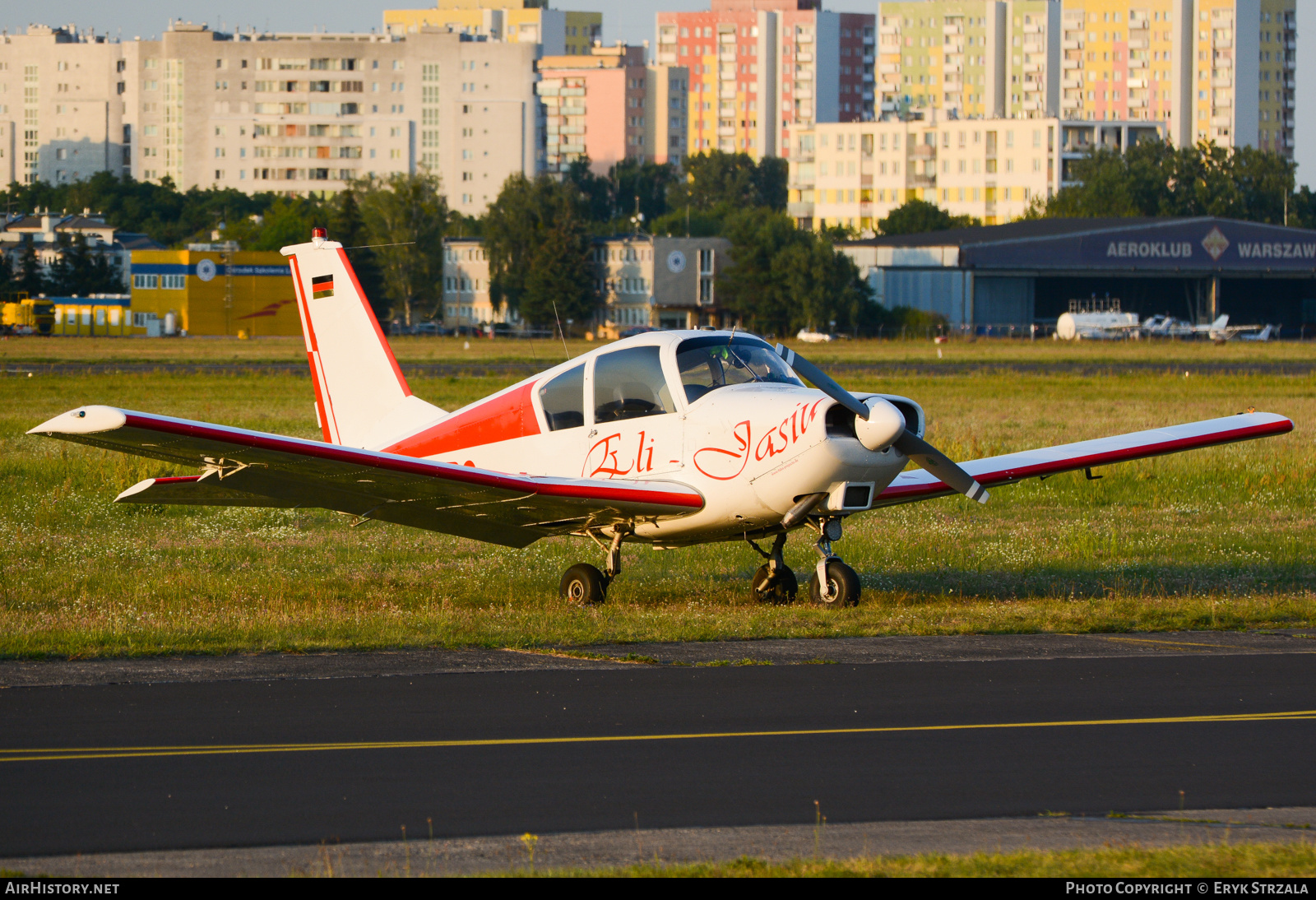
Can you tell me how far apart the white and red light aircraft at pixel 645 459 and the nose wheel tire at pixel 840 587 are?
0.05 feet

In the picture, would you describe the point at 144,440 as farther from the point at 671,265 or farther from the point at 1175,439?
the point at 671,265

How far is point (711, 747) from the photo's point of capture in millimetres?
7883

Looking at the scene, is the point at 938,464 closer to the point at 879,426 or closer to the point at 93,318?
the point at 879,426

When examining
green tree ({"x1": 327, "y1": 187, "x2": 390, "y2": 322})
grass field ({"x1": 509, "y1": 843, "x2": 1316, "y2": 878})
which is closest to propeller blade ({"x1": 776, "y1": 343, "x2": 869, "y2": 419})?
grass field ({"x1": 509, "y1": 843, "x2": 1316, "y2": 878})

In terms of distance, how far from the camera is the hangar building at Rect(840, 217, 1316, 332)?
109000mm

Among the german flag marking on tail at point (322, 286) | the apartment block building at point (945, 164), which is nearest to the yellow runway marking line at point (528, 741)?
the german flag marking on tail at point (322, 286)

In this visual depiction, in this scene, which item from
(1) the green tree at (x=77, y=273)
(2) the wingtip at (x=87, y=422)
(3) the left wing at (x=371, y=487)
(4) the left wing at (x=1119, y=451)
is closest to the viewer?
(2) the wingtip at (x=87, y=422)

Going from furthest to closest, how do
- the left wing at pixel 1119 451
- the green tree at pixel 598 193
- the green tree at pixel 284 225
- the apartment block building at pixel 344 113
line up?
the green tree at pixel 598 193
the apartment block building at pixel 344 113
the green tree at pixel 284 225
the left wing at pixel 1119 451

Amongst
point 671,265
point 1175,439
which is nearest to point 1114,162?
point 671,265

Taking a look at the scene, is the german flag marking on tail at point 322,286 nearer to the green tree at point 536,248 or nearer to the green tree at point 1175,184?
the green tree at point 536,248

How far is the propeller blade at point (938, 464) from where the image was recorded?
36.7 ft

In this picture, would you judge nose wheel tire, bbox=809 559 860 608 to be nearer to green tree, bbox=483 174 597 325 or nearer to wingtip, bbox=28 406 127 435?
wingtip, bbox=28 406 127 435

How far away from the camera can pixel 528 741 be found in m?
8.03

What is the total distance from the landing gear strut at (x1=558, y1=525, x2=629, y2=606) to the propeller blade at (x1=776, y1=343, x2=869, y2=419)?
2.04 meters
